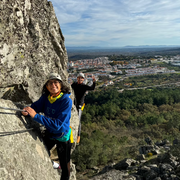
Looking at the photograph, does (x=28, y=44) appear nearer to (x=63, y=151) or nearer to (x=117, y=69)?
(x=63, y=151)

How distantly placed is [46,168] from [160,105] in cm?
4439

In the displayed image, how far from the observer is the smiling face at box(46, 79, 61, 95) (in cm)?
323

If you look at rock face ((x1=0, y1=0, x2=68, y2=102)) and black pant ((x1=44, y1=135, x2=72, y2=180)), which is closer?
rock face ((x1=0, y1=0, x2=68, y2=102))

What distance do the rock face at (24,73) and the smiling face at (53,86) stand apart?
719 millimetres

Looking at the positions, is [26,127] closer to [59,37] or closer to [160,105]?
[59,37]

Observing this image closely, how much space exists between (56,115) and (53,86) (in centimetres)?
57

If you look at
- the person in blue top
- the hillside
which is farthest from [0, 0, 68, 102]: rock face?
the hillside

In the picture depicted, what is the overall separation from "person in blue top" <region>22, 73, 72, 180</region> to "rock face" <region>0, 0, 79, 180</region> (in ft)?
0.86

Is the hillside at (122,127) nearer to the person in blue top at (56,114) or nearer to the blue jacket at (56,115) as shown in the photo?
the person in blue top at (56,114)

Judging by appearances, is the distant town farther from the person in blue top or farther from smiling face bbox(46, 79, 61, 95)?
smiling face bbox(46, 79, 61, 95)

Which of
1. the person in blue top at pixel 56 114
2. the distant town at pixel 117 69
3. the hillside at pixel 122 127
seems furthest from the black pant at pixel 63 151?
the distant town at pixel 117 69

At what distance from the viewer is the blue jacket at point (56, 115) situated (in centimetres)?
294

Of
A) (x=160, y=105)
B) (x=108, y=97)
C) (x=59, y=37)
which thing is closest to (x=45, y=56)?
(x=59, y=37)

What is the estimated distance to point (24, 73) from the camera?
3707 millimetres
